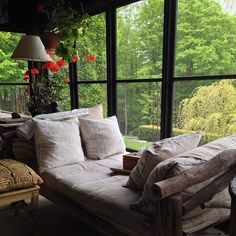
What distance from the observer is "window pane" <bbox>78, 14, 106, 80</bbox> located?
140 inches

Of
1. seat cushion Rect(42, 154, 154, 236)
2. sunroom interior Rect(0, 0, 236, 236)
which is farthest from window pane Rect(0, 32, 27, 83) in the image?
seat cushion Rect(42, 154, 154, 236)

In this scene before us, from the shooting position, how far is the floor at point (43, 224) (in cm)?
216

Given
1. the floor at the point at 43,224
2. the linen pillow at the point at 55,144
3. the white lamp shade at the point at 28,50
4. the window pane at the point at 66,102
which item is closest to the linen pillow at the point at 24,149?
the linen pillow at the point at 55,144

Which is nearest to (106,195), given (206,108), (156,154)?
(156,154)

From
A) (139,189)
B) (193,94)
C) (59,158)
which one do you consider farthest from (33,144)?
(193,94)

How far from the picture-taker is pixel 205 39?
2439mm

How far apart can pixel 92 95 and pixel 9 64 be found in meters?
2.07

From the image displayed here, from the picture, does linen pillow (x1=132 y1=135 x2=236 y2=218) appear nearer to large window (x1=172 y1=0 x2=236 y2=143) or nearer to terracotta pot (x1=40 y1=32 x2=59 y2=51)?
large window (x1=172 y1=0 x2=236 y2=143)

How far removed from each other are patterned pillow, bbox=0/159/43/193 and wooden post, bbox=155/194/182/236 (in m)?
1.11

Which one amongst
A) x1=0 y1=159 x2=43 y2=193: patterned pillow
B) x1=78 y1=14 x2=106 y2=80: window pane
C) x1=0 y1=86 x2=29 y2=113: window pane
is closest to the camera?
x1=0 y1=159 x2=43 y2=193: patterned pillow

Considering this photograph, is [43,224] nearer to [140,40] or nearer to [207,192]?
[207,192]

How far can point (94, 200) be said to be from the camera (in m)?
1.71

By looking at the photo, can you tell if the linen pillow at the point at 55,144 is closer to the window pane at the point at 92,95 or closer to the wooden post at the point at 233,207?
the window pane at the point at 92,95

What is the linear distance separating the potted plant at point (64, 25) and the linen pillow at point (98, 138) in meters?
1.25
